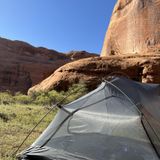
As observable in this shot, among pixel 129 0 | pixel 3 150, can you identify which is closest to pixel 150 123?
pixel 3 150

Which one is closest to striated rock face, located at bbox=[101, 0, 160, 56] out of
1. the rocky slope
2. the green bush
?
the rocky slope

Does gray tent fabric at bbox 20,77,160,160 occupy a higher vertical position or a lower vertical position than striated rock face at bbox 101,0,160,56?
lower

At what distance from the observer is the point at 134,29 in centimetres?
2861

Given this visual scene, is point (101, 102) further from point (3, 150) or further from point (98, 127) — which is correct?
point (3, 150)

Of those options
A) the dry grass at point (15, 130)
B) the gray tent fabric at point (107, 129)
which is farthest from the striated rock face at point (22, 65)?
the gray tent fabric at point (107, 129)

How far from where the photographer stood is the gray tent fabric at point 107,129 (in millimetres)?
5480

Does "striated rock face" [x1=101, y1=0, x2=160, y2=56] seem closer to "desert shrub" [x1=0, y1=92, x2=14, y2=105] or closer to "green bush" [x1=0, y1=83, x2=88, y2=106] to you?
"green bush" [x1=0, y1=83, x2=88, y2=106]

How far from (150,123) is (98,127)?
87cm

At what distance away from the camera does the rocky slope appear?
22.2m

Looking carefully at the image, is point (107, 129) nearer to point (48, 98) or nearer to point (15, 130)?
point (15, 130)

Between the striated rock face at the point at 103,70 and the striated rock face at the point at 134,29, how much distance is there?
2472 millimetres

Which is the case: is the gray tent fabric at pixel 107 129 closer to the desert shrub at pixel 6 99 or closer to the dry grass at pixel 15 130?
the dry grass at pixel 15 130

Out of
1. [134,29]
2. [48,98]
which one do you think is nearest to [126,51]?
[134,29]

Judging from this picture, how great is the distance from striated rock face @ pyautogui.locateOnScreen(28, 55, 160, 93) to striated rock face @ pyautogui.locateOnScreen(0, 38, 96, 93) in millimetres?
23784
